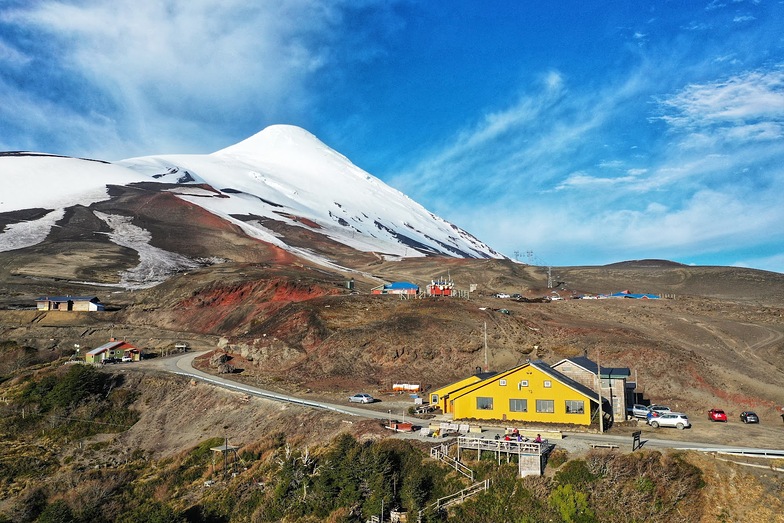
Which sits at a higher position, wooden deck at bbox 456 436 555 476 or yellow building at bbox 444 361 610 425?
yellow building at bbox 444 361 610 425

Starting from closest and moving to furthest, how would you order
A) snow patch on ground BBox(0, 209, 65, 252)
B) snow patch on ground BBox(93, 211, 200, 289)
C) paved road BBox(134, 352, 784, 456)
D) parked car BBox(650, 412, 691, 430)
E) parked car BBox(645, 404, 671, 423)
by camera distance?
paved road BBox(134, 352, 784, 456), parked car BBox(650, 412, 691, 430), parked car BBox(645, 404, 671, 423), snow patch on ground BBox(93, 211, 200, 289), snow patch on ground BBox(0, 209, 65, 252)

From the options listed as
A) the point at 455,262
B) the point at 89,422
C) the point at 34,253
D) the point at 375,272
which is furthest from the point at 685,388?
the point at 34,253

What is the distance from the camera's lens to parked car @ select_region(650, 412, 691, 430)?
34.1 metres

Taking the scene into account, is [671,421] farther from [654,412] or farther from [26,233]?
[26,233]

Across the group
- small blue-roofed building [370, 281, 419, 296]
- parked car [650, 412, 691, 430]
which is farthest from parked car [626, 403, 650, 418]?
small blue-roofed building [370, 281, 419, 296]

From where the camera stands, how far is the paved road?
91.5 ft

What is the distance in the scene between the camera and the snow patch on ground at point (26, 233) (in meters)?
124

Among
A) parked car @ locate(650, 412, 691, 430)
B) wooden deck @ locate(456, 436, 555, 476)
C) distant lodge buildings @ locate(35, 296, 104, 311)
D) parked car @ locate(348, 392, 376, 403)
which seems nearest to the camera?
wooden deck @ locate(456, 436, 555, 476)

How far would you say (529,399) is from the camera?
111 feet

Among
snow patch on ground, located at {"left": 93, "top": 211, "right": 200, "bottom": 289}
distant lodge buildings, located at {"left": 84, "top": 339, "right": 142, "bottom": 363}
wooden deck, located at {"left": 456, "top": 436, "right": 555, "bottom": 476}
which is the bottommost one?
wooden deck, located at {"left": 456, "top": 436, "right": 555, "bottom": 476}

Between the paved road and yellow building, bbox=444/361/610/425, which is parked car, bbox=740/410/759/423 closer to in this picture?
yellow building, bbox=444/361/610/425

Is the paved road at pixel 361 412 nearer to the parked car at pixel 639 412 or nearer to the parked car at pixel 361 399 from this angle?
the parked car at pixel 361 399

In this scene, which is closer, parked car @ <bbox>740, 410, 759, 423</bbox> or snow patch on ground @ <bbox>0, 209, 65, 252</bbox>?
parked car @ <bbox>740, 410, 759, 423</bbox>

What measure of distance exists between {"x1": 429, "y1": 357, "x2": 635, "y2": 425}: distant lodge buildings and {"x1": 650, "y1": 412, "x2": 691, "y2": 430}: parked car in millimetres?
1991
